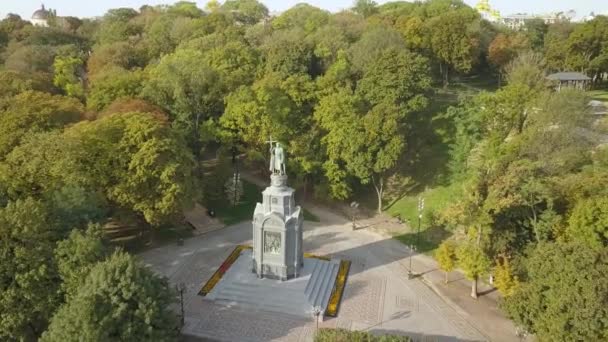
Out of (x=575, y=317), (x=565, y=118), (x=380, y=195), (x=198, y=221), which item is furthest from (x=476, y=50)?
(x=575, y=317)

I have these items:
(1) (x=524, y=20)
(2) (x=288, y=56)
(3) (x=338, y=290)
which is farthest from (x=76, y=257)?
(1) (x=524, y=20)

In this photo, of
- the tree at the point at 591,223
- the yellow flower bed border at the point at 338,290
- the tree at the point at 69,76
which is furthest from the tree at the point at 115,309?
the tree at the point at 69,76

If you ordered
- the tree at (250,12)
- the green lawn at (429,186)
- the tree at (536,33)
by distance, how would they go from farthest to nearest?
the tree at (250,12) → the tree at (536,33) → the green lawn at (429,186)

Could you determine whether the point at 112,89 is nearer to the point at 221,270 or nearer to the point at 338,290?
the point at 221,270

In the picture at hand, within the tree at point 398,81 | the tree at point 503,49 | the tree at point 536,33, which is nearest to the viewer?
the tree at point 398,81

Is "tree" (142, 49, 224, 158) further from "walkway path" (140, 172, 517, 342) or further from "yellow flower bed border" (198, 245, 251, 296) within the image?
"yellow flower bed border" (198, 245, 251, 296)

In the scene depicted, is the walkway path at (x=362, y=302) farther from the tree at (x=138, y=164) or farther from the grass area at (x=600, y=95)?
the grass area at (x=600, y=95)
